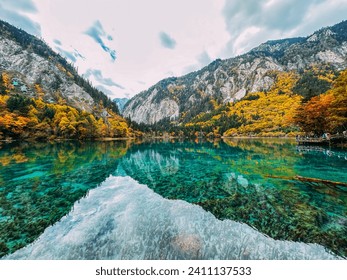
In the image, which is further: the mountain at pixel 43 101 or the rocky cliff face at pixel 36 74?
the rocky cliff face at pixel 36 74

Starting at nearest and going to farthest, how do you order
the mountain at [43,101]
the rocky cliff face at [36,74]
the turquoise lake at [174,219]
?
the turquoise lake at [174,219] → the mountain at [43,101] → the rocky cliff face at [36,74]

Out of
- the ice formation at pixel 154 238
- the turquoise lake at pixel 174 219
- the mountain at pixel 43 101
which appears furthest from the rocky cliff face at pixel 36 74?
the ice formation at pixel 154 238

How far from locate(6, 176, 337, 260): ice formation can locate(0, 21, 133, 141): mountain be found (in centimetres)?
8269

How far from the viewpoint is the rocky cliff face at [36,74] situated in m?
138

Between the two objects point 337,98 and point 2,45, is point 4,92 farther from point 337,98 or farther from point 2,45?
point 337,98

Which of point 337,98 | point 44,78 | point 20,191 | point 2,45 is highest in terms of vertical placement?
point 2,45

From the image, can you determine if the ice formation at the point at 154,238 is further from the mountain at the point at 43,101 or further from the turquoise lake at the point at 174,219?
the mountain at the point at 43,101

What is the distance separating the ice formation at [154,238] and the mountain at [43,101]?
82689mm

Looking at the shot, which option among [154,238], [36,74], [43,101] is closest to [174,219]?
[154,238]

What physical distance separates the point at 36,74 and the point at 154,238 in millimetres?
191474

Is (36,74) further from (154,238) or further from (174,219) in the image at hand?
(154,238)

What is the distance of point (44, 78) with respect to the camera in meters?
151

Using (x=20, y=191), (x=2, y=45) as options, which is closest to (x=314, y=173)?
(x=20, y=191)

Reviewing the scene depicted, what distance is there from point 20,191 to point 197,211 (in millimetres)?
15750
